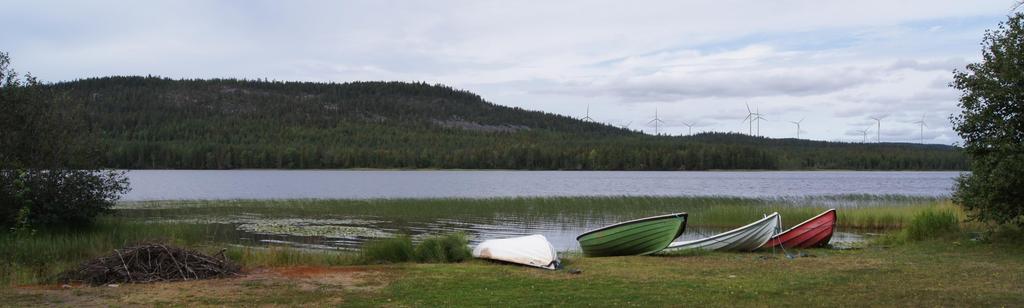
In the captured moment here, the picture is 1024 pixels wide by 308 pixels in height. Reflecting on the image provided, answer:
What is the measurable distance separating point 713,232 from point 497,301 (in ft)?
64.5

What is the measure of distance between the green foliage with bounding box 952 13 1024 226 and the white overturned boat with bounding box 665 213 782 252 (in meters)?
4.38

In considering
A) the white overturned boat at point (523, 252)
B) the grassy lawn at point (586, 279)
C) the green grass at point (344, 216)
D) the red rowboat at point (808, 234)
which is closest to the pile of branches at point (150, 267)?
the grassy lawn at point (586, 279)

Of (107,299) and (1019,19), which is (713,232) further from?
(107,299)

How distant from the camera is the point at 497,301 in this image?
34.8 feet

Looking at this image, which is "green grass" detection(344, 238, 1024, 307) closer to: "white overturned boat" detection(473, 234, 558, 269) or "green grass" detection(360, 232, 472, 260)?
"white overturned boat" detection(473, 234, 558, 269)

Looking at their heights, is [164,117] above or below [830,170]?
above

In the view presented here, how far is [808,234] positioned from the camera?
20188 mm

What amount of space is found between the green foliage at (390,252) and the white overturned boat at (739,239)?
628cm

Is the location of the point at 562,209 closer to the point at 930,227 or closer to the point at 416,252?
the point at 930,227

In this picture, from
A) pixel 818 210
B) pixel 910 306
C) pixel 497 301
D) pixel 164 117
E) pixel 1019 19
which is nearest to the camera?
pixel 910 306

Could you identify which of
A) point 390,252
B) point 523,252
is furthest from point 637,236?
point 390,252

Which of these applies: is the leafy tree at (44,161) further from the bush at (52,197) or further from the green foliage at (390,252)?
the green foliage at (390,252)

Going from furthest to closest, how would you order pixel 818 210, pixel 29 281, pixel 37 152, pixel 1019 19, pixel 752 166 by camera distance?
pixel 752 166 < pixel 818 210 < pixel 37 152 < pixel 1019 19 < pixel 29 281

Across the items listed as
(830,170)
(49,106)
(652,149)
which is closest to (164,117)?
(652,149)
